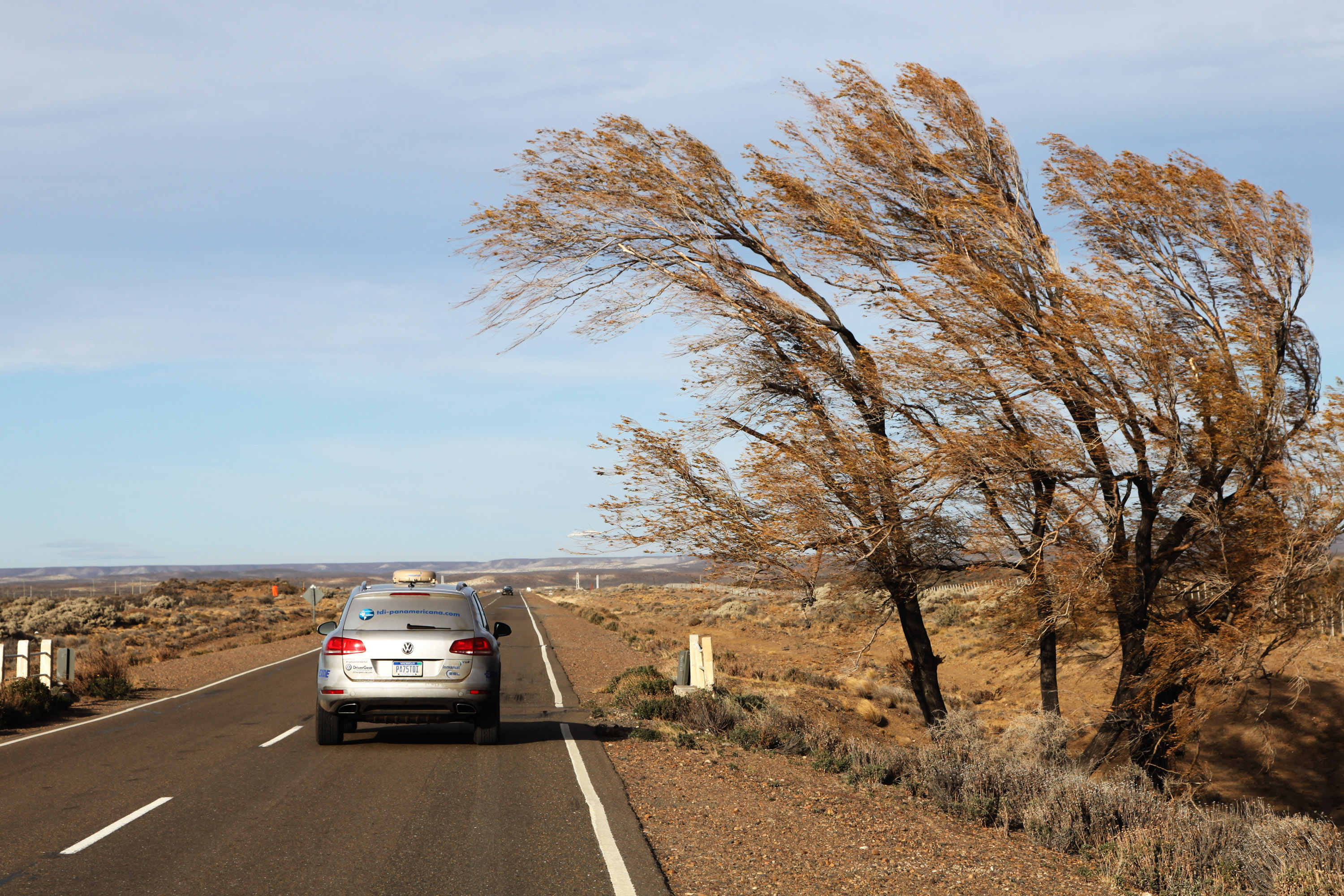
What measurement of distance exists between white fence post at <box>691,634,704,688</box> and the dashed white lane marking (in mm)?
6539

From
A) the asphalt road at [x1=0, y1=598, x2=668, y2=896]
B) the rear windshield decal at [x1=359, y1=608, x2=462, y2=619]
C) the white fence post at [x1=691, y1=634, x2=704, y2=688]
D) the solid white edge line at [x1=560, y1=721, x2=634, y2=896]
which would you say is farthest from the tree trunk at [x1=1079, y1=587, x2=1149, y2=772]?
the rear windshield decal at [x1=359, y1=608, x2=462, y2=619]

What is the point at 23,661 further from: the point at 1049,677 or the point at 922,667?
the point at 1049,677

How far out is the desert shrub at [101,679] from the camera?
58.0 feet

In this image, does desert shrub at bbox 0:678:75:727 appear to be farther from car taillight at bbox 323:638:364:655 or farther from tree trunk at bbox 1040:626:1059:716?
tree trunk at bbox 1040:626:1059:716

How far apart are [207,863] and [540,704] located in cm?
1060

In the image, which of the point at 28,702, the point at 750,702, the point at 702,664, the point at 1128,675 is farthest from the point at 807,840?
the point at 28,702

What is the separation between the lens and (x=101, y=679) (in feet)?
59.6

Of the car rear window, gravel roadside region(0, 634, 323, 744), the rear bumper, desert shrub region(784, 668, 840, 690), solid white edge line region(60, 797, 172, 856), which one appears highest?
the car rear window

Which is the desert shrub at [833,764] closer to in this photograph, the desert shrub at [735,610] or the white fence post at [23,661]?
the white fence post at [23,661]

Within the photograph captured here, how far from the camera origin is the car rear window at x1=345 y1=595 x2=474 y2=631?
35.6 feet

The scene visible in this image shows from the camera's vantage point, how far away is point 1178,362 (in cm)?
1163

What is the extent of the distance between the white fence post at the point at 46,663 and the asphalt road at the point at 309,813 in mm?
4044

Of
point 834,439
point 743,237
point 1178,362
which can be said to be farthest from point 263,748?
point 1178,362

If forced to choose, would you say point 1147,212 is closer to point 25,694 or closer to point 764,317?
point 764,317
